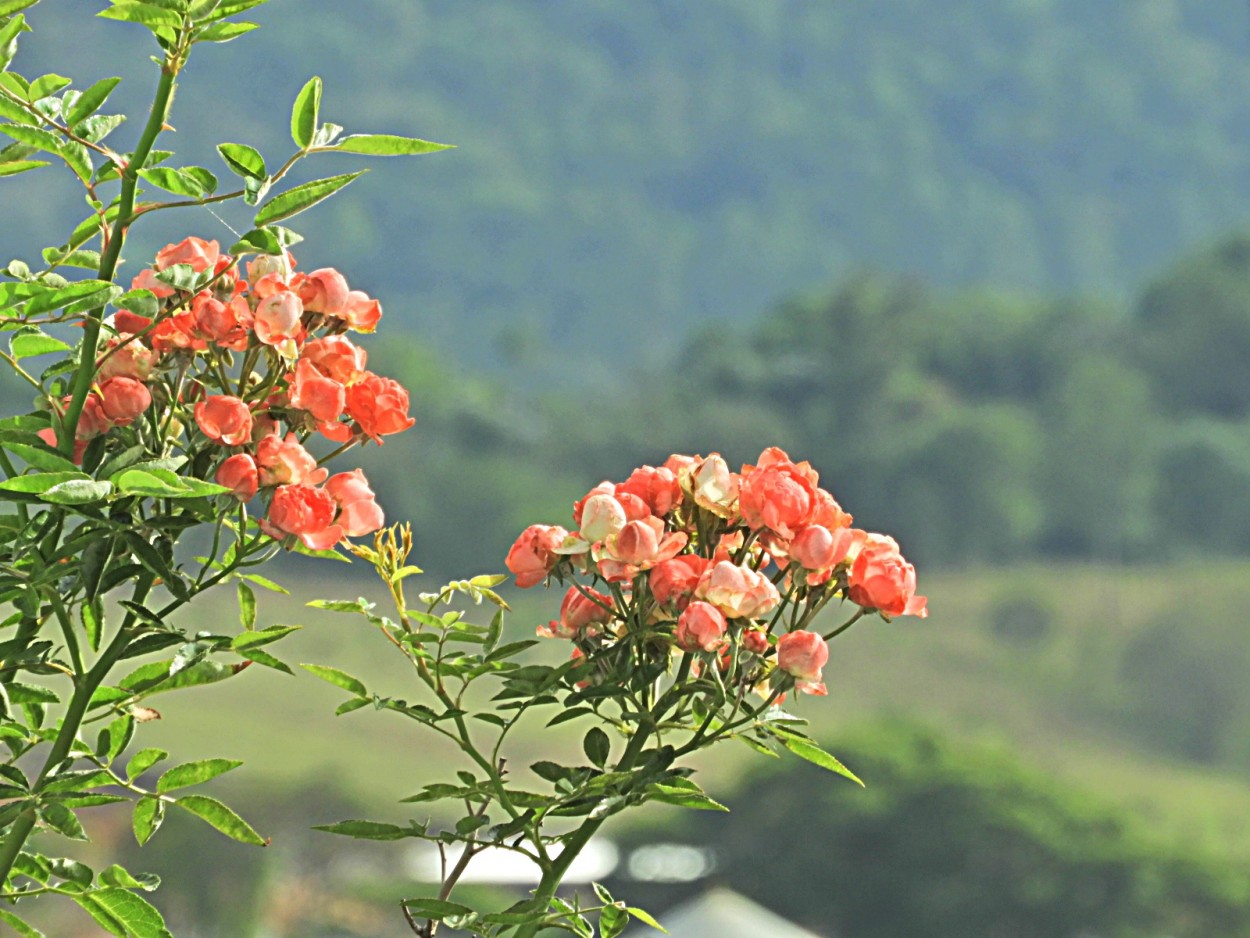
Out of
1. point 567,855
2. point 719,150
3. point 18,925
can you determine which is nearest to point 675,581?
point 567,855

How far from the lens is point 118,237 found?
0.67 metres

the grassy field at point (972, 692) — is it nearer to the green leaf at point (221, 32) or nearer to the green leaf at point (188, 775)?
the green leaf at point (188, 775)

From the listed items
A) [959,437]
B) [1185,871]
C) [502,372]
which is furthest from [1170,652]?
[502,372]

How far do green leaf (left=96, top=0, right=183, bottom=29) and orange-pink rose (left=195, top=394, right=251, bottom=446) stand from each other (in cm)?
15

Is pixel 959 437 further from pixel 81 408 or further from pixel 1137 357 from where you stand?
pixel 81 408

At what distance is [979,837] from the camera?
2391 cm

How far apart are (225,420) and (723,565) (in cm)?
22

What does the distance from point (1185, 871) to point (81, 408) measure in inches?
992

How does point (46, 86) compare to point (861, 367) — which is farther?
point (861, 367)

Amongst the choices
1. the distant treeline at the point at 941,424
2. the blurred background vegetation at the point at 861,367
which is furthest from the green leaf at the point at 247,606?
the distant treeline at the point at 941,424

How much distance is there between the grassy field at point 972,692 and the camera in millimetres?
30203

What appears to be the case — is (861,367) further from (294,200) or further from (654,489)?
(294,200)

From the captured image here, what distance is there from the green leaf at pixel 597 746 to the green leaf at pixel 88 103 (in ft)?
1.15

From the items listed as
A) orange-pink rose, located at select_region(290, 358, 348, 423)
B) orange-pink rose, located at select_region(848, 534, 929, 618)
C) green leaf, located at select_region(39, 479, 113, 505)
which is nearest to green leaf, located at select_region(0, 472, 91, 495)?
green leaf, located at select_region(39, 479, 113, 505)
